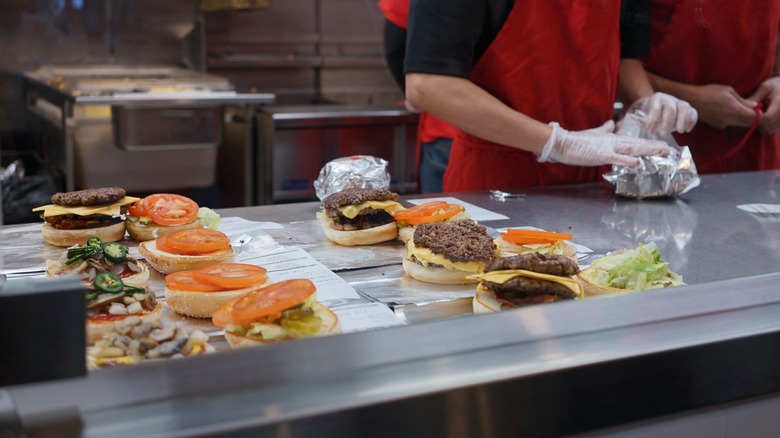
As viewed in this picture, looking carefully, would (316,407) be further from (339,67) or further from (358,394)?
(339,67)

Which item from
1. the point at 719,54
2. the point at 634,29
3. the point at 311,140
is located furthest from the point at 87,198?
the point at 311,140

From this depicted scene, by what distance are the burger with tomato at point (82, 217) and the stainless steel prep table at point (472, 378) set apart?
93cm

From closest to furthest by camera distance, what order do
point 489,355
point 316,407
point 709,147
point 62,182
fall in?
point 316,407, point 489,355, point 709,147, point 62,182

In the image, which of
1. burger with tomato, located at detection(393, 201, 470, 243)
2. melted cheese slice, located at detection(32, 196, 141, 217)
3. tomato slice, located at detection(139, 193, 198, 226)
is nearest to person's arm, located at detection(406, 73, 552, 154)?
burger with tomato, located at detection(393, 201, 470, 243)

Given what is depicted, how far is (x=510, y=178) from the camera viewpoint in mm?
2527

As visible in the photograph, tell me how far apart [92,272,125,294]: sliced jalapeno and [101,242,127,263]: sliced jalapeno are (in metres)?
0.15

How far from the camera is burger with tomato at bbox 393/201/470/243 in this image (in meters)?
1.79

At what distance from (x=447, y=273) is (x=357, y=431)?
0.65 metres

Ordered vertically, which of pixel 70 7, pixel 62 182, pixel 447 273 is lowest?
pixel 62 182

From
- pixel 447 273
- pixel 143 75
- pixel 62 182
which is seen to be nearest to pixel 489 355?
pixel 447 273

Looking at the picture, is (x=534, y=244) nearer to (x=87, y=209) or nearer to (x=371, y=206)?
(x=371, y=206)

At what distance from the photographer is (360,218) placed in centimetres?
181

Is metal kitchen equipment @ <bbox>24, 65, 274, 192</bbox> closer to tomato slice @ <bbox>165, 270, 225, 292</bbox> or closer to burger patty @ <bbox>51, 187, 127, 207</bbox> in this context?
burger patty @ <bbox>51, 187, 127, 207</bbox>

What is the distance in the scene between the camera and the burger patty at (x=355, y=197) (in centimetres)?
179
